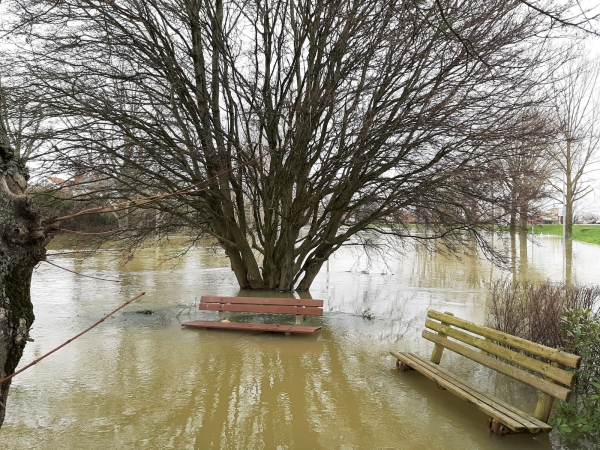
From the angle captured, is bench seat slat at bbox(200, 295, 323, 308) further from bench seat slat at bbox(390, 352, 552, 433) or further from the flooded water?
bench seat slat at bbox(390, 352, 552, 433)

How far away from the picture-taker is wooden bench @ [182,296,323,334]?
340 inches

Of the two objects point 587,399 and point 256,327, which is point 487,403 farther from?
point 256,327

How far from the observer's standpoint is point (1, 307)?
6.72 feet

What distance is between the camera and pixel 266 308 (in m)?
9.07

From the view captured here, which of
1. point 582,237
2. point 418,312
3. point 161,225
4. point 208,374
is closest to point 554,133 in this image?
point 418,312

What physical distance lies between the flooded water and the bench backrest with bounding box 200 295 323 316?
507 mm

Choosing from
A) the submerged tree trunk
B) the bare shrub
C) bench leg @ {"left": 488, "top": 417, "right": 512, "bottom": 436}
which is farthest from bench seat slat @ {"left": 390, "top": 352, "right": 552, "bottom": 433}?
the submerged tree trunk

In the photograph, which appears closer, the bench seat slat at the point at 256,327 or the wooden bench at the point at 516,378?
the wooden bench at the point at 516,378

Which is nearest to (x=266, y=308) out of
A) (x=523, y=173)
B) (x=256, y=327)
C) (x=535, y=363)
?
(x=256, y=327)

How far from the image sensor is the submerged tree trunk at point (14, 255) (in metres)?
2.07

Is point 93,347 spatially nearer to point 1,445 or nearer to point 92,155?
point 1,445

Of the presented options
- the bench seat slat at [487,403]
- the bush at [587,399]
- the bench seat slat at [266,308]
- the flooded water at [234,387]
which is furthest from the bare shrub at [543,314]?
the bench seat slat at [266,308]

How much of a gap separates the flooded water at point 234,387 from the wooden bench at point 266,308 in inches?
6.6

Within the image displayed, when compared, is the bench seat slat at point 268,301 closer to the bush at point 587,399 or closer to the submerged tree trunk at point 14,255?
the bush at point 587,399
